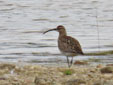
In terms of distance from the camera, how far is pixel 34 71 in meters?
9.55

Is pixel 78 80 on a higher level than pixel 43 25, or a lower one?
higher

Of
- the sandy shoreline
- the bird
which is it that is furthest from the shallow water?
the sandy shoreline

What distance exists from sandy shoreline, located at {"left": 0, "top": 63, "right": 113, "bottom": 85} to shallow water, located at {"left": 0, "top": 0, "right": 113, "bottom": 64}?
2.71 m

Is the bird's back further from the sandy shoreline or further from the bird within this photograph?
the sandy shoreline

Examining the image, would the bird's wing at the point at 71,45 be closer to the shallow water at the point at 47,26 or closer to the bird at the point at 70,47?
the bird at the point at 70,47

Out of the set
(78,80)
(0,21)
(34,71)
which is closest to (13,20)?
(0,21)

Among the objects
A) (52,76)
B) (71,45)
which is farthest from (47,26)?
(52,76)

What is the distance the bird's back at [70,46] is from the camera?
10.7m

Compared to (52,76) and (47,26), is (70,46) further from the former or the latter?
(47,26)

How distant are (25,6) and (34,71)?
1468 centimetres

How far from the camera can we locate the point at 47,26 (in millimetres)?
18328

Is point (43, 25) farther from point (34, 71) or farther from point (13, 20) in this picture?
point (34, 71)

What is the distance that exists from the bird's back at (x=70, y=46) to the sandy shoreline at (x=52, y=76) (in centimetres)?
105

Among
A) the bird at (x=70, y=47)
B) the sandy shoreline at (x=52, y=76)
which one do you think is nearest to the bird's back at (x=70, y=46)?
the bird at (x=70, y=47)
